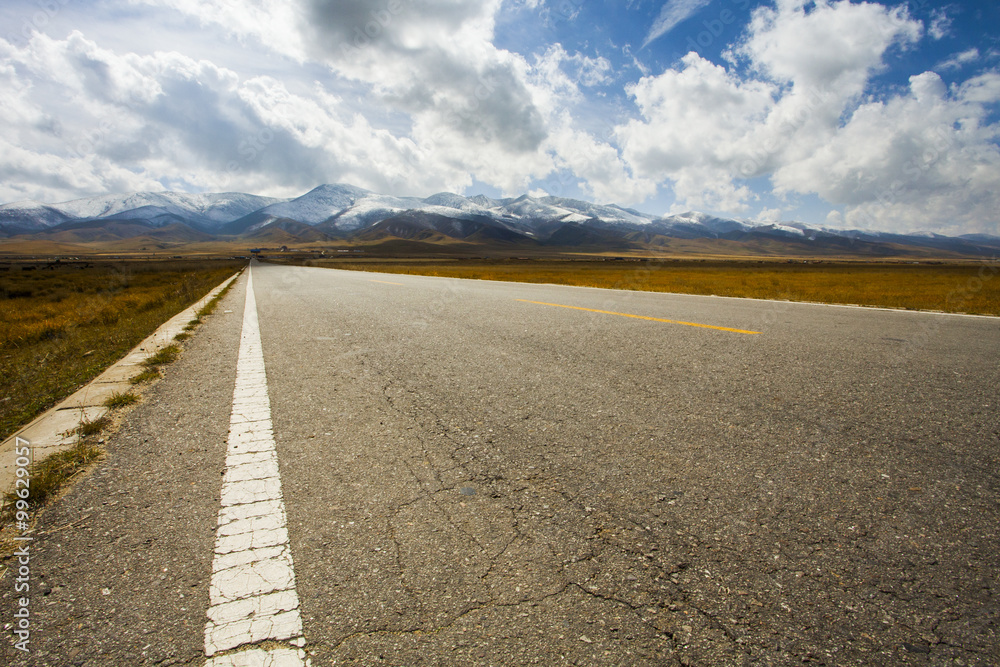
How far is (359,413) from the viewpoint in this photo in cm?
343

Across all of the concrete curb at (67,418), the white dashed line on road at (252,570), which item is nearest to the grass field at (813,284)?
the white dashed line on road at (252,570)

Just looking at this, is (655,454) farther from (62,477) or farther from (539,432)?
(62,477)

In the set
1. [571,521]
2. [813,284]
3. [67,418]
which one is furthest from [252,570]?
[813,284]

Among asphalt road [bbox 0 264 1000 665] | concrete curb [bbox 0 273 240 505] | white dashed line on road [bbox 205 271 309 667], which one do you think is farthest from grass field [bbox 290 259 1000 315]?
concrete curb [bbox 0 273 240 505]

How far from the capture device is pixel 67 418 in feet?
11.0

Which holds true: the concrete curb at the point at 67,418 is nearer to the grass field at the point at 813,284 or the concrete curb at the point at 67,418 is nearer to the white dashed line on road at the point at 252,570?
the white dashed line on road at the point at 252,570

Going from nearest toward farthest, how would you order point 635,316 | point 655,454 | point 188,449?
point 655,454
point 188,449
point 635,316

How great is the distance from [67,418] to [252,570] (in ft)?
9.28

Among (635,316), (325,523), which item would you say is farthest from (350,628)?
(635,316)

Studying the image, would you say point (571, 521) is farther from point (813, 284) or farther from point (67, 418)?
point (813, 284)

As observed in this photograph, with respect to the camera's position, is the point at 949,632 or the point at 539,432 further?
the point at 539,432

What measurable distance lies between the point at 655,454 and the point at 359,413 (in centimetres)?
219

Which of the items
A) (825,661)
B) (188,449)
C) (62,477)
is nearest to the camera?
(825,661)

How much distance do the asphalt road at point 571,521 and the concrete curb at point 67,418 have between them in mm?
315
